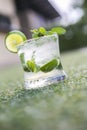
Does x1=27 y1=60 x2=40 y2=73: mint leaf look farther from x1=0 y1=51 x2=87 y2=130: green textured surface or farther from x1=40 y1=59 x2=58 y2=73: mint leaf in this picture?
x1=0 y1=51 x2=87 y2=130: green textured surface

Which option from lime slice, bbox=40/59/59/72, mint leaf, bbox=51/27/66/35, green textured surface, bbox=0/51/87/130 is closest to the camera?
green textured surface, bbox=0/51/87/130

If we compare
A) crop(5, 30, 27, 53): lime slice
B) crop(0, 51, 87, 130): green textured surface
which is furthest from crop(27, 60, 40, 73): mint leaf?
crop(0, 51, 87, 130): green textured surface

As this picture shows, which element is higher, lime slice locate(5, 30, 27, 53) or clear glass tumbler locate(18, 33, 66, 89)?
lime slice locate(5, 30, 27, 53)

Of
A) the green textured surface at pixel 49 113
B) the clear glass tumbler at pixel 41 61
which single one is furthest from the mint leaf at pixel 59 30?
the green textured surface at pixel 49 113

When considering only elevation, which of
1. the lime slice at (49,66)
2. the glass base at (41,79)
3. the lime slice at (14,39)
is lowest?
the glass base at (41,79)

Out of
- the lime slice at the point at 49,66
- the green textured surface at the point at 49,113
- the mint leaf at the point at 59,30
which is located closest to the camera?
the green textured surface at the point at 49,113

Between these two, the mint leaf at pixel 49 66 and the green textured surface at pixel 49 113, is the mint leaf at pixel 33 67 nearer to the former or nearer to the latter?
the mint leaf at pixel 49 66

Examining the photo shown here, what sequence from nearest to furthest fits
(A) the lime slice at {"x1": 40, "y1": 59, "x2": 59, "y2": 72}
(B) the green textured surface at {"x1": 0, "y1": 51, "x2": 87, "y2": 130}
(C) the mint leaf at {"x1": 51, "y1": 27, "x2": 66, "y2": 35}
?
1. (B) the green textured surface at {"x1": 0, "y1": 51, "x2": 87, "y2": 130}
2. (A) the lime slice at {"x1": 40, "y1": 59, "x2": 59, "y2": 72}
3. (C) the mint leaf at {"x1": 51, "y1": 27, "x2": 66, "y2": 35}

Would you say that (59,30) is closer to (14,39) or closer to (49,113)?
(14,39)
